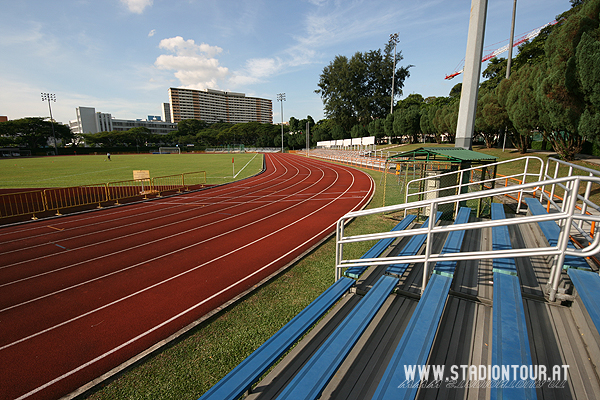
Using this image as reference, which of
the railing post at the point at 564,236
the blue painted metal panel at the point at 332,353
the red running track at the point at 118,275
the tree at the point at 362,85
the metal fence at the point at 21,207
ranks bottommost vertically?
the red running track at the point at 118,275

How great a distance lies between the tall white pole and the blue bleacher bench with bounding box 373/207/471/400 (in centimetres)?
879

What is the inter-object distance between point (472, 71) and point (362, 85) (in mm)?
61932

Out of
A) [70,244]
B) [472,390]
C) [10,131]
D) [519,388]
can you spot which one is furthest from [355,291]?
[10,131]

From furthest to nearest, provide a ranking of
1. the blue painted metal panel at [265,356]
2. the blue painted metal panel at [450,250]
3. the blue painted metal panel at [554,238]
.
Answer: the blue painted metal panel at [450,250]
the blue painted metal panel at [554,238]
the blue painted metal panel at [265,356]

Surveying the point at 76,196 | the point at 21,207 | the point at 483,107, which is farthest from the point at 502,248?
the point at 483,107

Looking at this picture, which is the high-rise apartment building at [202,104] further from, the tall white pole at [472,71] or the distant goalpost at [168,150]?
the tall white pole at [472,71]

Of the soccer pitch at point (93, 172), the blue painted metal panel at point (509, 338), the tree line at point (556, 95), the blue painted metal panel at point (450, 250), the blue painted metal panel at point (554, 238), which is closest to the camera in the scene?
the blue painted metal panel at point (509, 338)

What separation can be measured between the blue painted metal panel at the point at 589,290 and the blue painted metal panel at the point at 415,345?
4.12 feet

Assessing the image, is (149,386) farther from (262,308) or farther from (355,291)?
(355,291)

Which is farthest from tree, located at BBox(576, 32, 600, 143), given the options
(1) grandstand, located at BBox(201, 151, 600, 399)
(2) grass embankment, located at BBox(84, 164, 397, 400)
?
(2) grass embankment, located at BBox(84, 164, 397, 400)

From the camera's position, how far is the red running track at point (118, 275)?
14.6ft

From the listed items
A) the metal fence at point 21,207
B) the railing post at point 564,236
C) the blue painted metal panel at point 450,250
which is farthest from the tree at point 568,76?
the metal fence at point 21,207

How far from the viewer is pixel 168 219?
1226cm

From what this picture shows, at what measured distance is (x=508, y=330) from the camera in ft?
8.69
